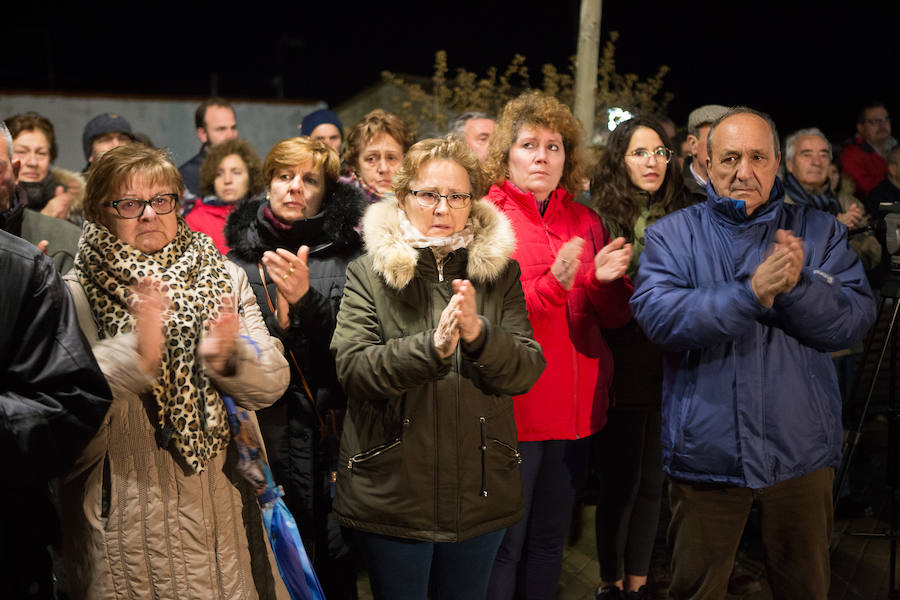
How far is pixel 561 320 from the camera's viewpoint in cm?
324

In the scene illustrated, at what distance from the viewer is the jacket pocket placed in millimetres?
2568

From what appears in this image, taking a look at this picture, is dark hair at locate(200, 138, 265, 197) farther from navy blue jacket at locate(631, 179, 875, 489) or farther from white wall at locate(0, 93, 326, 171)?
white wall at locate(0, 93, 326, 171)

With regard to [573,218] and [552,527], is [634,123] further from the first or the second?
[552,527]

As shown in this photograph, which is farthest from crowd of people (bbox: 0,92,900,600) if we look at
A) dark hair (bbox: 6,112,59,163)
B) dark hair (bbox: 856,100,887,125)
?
dark hair (bbox: 856,100,887,125)

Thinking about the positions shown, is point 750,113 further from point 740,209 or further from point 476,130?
point 476,130

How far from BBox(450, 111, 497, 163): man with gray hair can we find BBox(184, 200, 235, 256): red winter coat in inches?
64.4

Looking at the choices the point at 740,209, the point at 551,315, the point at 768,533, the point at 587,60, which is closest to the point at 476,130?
the point at 551,315

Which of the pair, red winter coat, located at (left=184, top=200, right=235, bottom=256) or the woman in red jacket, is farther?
red winter coat, located at (left=184, top=200, right=235, bottom=256)

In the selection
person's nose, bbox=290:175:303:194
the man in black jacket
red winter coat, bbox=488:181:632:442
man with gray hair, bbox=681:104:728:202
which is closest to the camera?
the man in black jacket

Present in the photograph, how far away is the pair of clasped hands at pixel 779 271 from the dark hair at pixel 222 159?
357cm

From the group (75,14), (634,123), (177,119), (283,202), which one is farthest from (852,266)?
(75,14)

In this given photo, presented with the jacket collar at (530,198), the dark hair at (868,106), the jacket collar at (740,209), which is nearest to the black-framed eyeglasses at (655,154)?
the jacket collar at (530,198)

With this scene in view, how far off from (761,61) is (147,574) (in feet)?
92.2

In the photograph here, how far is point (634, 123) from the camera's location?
13.1ft
